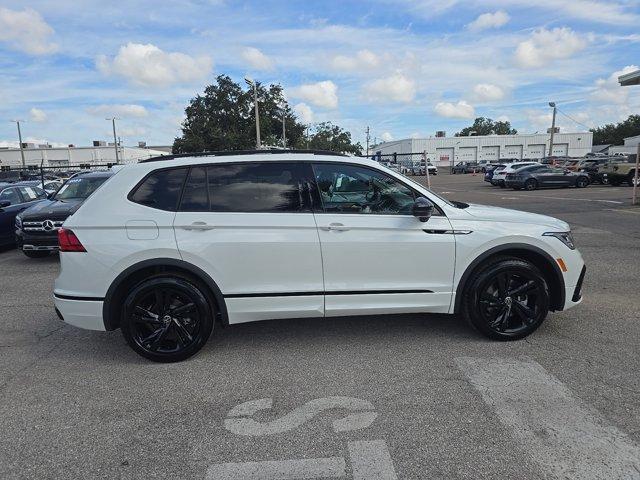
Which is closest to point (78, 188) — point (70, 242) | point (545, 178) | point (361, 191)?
point (70, 242)

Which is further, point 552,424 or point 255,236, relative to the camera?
point 255,236

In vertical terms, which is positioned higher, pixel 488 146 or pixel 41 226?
pixel 488 146

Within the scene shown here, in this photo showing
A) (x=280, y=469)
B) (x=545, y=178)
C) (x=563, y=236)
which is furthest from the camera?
(x=545, y=178)

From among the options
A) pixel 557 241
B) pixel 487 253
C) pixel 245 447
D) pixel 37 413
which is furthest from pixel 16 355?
pixel 557 241

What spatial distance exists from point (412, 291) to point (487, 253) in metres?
0.77

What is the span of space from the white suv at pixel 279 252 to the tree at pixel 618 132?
424 ft

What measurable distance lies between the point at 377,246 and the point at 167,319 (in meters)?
1.94

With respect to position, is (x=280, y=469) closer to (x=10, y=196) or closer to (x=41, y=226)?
(x=41, y=226)

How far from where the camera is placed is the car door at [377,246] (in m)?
4.19

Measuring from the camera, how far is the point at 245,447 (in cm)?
296

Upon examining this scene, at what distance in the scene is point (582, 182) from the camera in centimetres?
2784

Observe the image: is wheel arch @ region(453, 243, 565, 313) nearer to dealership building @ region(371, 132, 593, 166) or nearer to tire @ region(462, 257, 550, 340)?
tire @ region(462, 257, 550, 340)

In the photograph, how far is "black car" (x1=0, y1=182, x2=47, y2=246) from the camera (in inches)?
408

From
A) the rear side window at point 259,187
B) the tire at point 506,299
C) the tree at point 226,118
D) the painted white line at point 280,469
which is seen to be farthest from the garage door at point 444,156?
the painted white line at point 280,469
